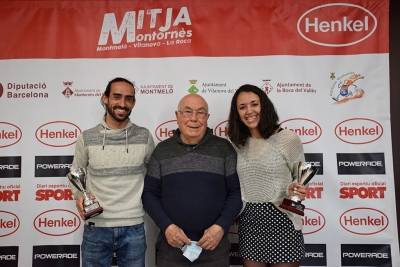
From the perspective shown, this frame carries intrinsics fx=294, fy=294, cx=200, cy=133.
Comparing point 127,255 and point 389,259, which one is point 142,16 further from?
point 389,259

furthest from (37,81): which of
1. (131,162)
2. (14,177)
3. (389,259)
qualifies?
(389,259)

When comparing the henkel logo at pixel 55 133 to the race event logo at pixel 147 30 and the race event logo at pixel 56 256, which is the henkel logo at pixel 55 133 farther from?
the race event logo at pixel 56 256

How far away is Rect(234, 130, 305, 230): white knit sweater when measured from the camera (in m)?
1.69

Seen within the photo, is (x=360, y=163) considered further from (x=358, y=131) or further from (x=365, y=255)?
(x=365, y=255)

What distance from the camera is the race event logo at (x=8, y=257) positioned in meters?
2.34

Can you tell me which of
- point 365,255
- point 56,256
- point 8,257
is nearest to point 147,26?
point 56,256

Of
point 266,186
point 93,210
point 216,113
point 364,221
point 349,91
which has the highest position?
point 349,91

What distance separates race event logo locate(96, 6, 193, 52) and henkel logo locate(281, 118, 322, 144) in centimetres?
108

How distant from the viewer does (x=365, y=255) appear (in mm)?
2305

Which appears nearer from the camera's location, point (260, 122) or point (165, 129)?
point (260, 122)

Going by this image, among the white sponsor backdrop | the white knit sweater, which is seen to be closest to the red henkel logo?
the white sponsor backdrop

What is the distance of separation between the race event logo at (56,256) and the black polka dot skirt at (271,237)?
4.77 feet

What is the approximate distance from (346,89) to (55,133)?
2361 mm

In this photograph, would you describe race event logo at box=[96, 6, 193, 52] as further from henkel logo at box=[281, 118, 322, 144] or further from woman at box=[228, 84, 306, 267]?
henkel logo at box=[281, 118, 322, 144]
